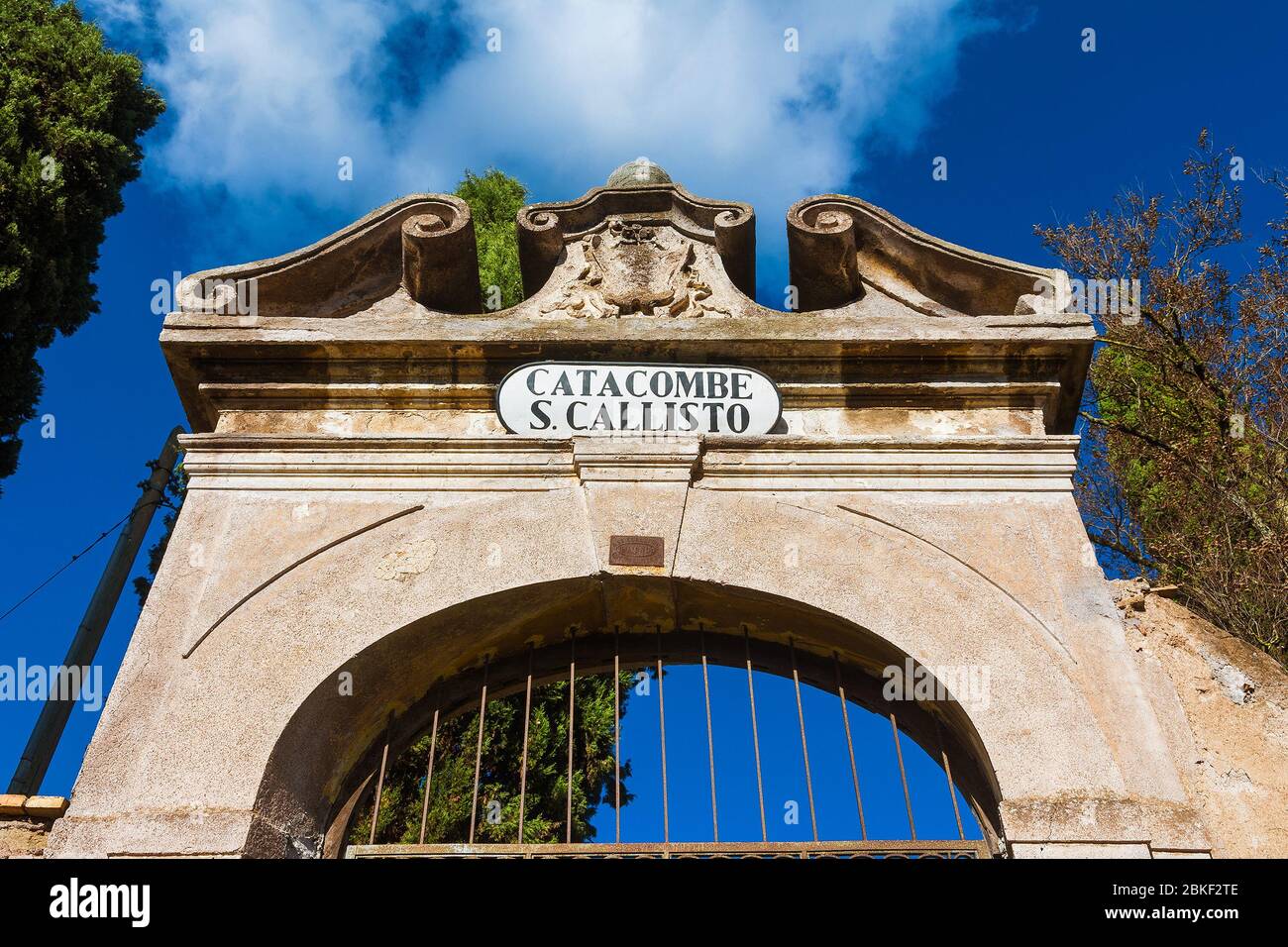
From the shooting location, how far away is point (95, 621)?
9766 millimetres

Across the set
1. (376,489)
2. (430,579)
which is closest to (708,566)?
(430,579)

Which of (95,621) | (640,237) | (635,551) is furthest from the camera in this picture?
(95,621)

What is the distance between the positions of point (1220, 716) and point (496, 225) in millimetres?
9394

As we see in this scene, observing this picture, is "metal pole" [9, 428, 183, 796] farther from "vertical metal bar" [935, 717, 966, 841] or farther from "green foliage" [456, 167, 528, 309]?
"vertical metal bar" [935, 717, 966, 841]

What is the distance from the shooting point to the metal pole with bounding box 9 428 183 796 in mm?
8694

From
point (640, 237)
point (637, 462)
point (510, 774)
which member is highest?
point (640, 237)

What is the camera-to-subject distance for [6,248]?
760cm

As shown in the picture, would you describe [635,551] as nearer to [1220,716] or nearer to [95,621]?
[1220,716]

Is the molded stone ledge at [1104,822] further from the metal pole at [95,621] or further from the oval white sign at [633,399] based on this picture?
the metal pole at [95,621]

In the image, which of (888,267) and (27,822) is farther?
(888,267)

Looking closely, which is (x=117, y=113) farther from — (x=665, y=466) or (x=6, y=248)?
(x=665, y=466)

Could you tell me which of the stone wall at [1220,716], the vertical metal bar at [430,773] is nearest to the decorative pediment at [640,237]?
the vertical metal bar at [430,773]

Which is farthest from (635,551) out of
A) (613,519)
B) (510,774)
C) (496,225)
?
(496,225)

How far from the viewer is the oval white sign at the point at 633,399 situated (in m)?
4.82
